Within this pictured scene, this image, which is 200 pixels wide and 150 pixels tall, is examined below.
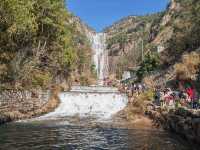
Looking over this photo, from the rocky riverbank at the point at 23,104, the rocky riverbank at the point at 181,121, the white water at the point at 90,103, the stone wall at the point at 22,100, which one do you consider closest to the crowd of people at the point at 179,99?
the rocky riverbank at the point at 181,121

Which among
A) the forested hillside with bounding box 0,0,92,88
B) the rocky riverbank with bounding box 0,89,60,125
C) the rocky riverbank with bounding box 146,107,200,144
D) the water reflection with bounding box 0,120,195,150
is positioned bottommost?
the water reflection with bounding box 0,120,195,150

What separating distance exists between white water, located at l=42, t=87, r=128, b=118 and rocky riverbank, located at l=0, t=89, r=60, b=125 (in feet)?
5.51

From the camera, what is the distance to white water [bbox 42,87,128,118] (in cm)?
4872

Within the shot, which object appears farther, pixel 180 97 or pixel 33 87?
pixel 33 87

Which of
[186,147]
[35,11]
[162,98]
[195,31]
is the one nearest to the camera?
[186,147]

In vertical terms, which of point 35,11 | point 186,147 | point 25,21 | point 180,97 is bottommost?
point 186,147

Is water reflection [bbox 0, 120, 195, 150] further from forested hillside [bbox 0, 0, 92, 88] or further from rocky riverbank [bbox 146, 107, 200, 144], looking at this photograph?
forested hillside [bbox 0, 0, 92, 88]

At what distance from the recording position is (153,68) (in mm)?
78125

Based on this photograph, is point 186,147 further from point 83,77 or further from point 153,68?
point 83,77

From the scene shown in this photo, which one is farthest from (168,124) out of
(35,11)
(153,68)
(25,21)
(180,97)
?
(153,68)

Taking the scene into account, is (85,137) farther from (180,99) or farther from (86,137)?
(180,99)

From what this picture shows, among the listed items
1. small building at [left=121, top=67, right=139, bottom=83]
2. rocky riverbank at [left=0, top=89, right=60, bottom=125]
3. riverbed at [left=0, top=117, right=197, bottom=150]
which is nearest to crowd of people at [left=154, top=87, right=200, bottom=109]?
riverbed at [left=0, top=117, right=197, bottom=150]

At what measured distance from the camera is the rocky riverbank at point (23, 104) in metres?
36.7

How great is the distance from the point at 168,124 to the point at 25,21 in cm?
1384
